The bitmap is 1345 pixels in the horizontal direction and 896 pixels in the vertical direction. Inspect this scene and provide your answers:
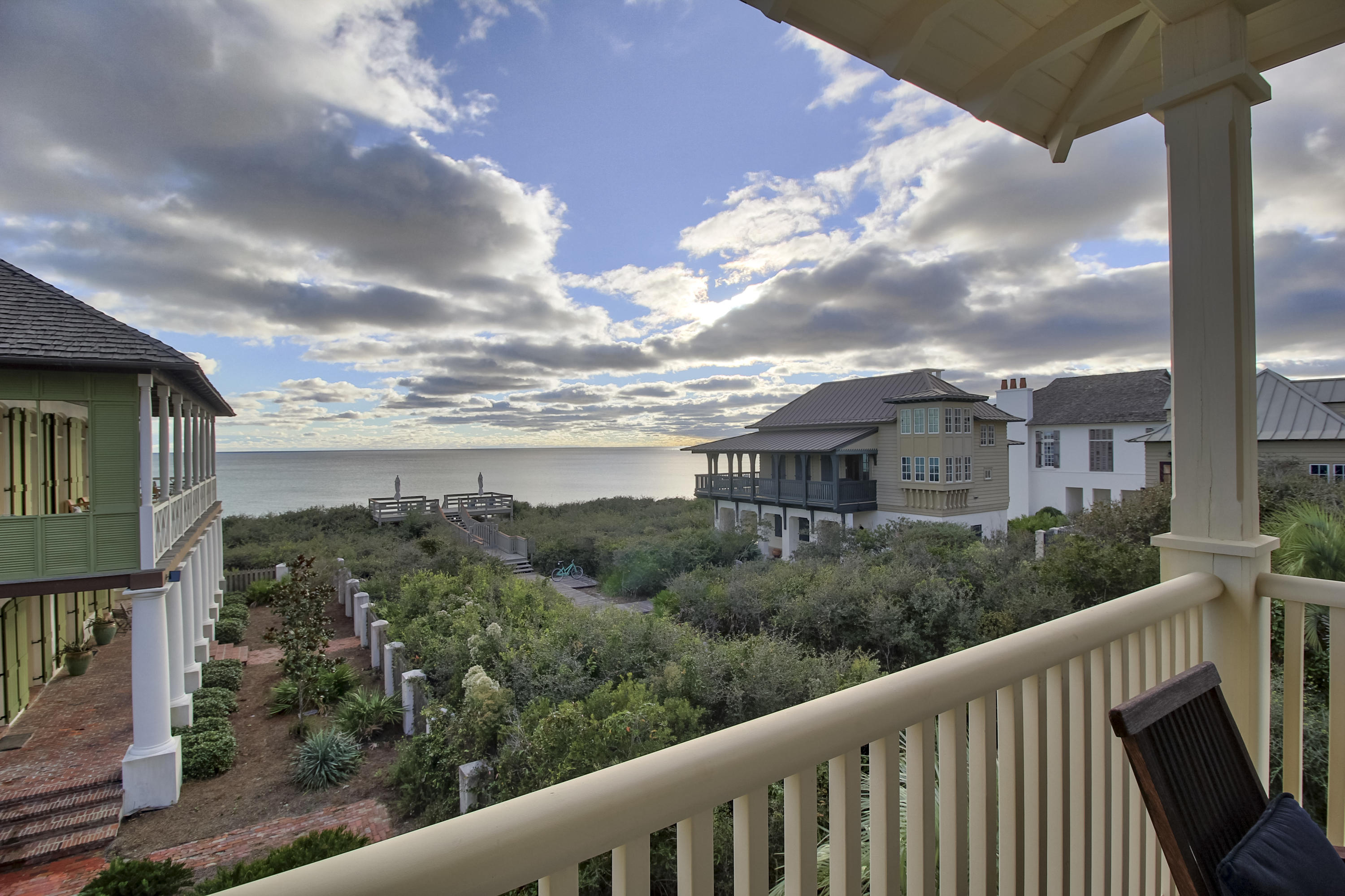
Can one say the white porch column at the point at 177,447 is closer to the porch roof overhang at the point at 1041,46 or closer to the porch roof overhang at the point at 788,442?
the porch roof overhang at the point at 1041,46

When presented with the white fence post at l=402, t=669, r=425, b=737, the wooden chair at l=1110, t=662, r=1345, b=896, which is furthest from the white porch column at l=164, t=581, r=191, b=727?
the wooden chair at l=1110, t=662, r=1345, b=896

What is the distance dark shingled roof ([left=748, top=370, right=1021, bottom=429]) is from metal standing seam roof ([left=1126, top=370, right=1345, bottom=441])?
16.2ft

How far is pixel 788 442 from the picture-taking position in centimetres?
2089

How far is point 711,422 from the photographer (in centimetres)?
4425

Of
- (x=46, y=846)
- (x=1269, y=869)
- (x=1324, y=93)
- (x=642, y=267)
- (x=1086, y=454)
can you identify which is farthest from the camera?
(x=642, y=267)

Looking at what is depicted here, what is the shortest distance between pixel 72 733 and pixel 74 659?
9.01 ft

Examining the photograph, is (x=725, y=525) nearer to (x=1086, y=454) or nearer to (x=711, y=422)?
(x=1086, y=454)

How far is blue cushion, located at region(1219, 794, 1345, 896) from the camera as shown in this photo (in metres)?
1.17

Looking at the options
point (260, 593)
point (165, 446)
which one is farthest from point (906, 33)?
point (260, 593)

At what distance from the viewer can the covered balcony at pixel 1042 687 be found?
2.19 feet

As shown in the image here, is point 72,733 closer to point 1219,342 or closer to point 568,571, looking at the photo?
point 1219,342

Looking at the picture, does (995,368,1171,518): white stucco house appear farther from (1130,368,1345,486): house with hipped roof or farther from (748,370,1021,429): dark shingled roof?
(1130,368,1345,486): house with hipped roof

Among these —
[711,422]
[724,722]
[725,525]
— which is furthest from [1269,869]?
[711,422]

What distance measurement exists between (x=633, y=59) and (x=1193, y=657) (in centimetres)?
796
